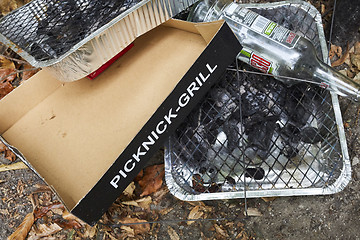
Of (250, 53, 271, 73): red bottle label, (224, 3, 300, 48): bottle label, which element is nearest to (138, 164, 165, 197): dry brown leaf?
(250, 53, 271, 73): red bottle label

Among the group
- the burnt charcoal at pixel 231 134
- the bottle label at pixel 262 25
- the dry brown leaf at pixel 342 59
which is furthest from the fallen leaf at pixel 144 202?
the dry brown leaf at pixel 342 59

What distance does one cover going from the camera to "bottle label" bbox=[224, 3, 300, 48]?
1186mm

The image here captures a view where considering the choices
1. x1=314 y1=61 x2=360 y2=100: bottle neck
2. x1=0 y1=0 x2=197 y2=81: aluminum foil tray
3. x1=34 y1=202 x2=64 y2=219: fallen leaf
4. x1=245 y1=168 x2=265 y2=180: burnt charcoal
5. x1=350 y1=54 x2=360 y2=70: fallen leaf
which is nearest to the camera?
x1=0 y1=0 x2=197 y2=81: aluminum foil tray

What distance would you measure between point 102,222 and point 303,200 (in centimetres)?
85

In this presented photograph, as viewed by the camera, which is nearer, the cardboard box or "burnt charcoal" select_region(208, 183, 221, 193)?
the cardboard box

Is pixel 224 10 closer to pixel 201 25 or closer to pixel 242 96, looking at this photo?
pixel 201 25

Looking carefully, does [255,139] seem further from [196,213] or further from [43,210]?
[43,210]

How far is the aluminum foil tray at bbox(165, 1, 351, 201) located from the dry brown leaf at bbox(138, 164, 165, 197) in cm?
13

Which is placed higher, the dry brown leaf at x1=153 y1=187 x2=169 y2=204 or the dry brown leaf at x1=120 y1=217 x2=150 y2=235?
the dry brown leaf at x1=153 y1=187 x2=169 y2=204

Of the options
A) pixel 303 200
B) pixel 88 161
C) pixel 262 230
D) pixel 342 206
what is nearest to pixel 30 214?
pixel 88 161

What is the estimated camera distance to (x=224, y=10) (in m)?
1.28

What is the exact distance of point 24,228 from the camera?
1.36 meters

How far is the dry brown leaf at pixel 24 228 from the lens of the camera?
1347mm

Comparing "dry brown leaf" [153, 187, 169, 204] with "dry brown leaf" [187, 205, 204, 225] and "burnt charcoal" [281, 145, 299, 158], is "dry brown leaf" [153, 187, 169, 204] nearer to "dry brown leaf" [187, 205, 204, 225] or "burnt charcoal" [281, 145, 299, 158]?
"dry brown leaf" [187, 205, 204, 225]
